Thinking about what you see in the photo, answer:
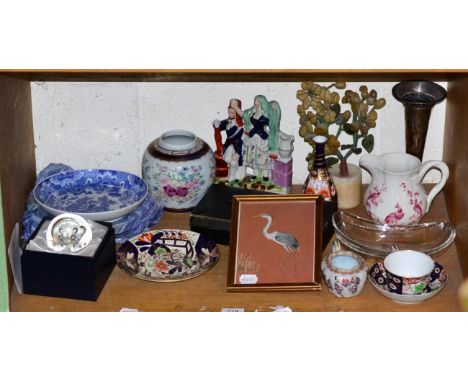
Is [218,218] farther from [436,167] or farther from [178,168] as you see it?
[436,167]

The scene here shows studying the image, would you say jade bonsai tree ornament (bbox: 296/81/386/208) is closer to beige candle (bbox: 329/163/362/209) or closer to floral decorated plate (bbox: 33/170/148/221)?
beige candle (bbox: 329/163/362/209)

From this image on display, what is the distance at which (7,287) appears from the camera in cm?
A: 165

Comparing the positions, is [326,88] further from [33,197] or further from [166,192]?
[33,197]

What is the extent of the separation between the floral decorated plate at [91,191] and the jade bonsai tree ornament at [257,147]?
19 centimetres

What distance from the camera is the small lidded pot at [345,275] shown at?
1.64 metres

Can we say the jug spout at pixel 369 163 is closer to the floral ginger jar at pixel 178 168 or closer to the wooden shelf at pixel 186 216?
the wooden shelf at pixel 186 216

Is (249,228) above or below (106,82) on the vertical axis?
below

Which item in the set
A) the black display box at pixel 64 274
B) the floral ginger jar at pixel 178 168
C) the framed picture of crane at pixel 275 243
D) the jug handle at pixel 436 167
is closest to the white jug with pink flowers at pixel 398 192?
the jug handle at pixel 436 167

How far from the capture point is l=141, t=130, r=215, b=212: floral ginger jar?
1.89 m

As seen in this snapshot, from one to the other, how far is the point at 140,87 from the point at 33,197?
32cm

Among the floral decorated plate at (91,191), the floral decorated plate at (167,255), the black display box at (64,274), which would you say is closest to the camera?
the black display box at (64,274)

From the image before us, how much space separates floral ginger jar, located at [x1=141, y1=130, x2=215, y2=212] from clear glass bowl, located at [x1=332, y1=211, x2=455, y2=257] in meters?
0.28

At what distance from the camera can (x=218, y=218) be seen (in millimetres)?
1806

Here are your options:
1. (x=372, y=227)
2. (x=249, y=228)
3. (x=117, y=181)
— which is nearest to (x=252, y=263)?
(x=249, y=228)
